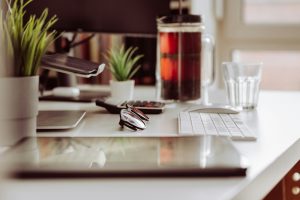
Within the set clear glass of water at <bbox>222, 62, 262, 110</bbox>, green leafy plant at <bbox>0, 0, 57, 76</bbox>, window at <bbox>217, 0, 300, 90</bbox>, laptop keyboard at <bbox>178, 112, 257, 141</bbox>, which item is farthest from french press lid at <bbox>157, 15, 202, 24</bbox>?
window at <bbox>217, 0, 300, 90</bbox>

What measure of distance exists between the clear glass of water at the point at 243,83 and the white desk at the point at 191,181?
0.55ft

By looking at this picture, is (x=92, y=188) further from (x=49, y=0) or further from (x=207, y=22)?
(x=207, y=22)

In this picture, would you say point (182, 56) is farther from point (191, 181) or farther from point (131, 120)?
point (191, 181)

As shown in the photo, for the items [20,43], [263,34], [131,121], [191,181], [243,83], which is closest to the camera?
[191,181]

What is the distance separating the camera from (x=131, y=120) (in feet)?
3.29

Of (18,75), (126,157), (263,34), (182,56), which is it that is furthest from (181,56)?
(263,34)

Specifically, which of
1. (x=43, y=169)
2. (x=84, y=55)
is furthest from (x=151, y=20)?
(x=43, y=169)

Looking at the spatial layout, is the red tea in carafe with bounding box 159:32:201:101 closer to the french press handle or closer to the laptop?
the french press handle

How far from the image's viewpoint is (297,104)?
1.38 meters

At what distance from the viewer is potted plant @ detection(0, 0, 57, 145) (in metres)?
0.86

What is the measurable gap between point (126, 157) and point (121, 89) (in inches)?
28.1

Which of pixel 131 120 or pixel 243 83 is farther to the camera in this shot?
pixel 243 83

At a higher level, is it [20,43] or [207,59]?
[20,43]

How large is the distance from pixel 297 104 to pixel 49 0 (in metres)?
0.71
